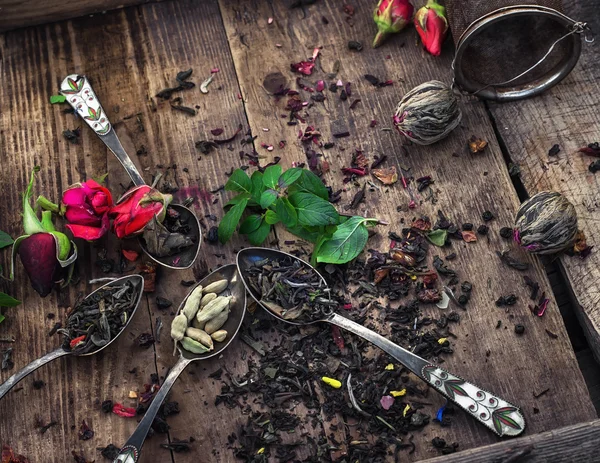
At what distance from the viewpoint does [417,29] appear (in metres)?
2.49

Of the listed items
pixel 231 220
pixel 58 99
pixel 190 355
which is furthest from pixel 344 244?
pixel 58 99

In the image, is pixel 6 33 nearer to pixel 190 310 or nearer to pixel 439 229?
pixel 190 310

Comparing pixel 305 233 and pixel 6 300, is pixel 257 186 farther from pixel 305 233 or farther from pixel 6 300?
pixel 6 300

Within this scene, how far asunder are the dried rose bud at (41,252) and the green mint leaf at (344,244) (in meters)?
0.77

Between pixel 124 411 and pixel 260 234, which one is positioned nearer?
pixel 124 411

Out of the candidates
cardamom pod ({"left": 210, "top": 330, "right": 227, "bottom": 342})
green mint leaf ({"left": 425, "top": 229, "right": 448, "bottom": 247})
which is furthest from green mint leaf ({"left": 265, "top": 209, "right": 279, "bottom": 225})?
green mint leaf ({"left": 425, "top": 229, "right": 448, "bottom": 247})

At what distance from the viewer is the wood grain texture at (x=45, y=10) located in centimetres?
254

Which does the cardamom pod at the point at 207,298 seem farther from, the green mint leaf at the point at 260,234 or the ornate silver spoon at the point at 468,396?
the ornate silver spoon at the point at 468,396

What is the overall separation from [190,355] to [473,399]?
82cm

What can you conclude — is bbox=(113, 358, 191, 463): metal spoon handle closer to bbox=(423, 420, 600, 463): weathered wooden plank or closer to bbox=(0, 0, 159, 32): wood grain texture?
bbox=(423, 420, 600, 463): weathered wooden plank

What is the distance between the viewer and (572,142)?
238 centimetres

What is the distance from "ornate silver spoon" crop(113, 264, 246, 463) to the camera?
2.04 metres

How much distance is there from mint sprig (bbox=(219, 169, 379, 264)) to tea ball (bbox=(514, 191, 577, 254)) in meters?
0.45

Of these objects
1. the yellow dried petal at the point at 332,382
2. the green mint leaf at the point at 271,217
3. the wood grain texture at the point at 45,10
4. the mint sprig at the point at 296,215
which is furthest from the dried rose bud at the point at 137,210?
the wood grain texture at the point at 45,10
